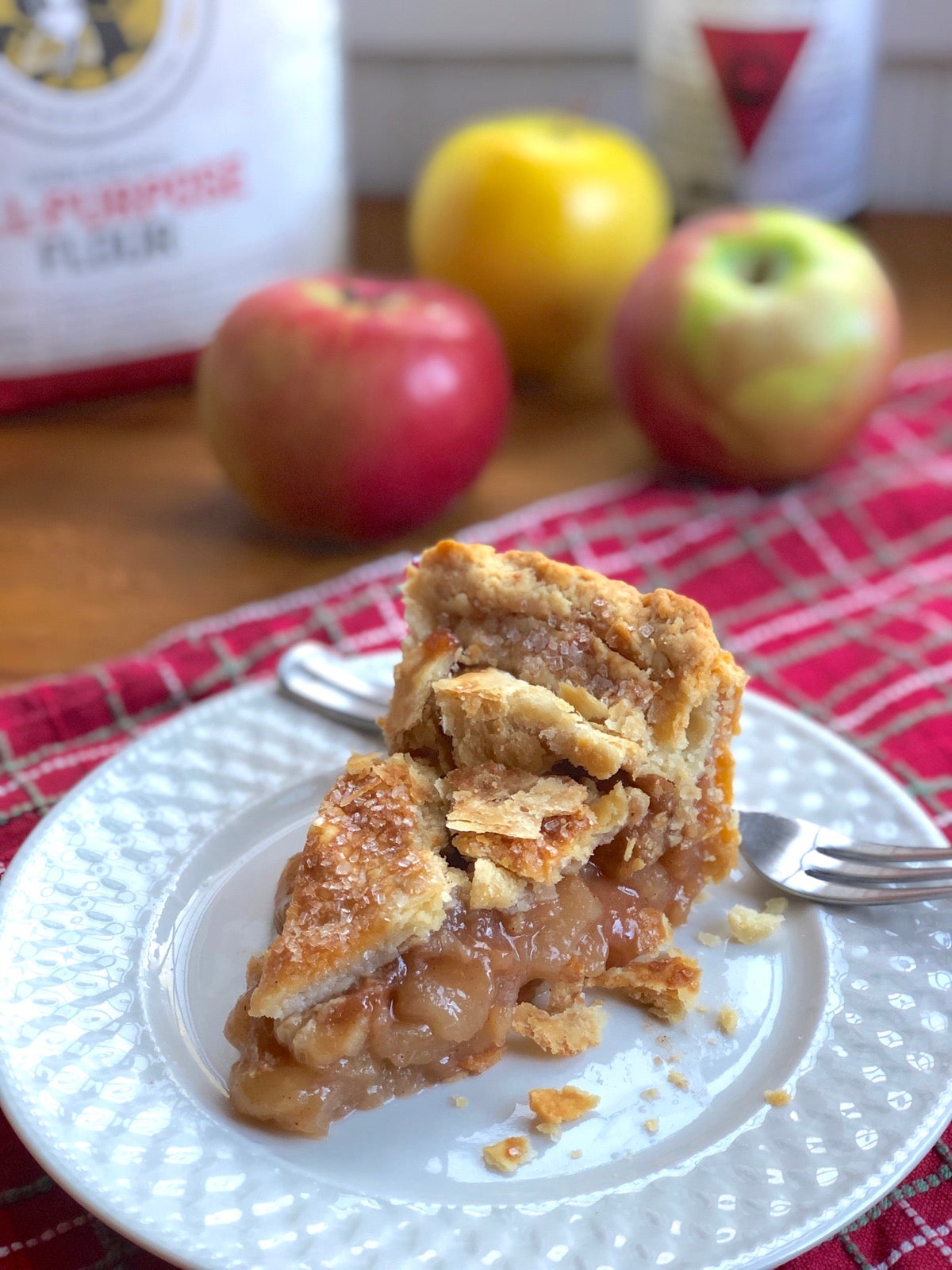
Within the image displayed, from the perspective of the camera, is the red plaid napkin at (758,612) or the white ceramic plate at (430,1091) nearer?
the white ceramic plate at (430,1091)

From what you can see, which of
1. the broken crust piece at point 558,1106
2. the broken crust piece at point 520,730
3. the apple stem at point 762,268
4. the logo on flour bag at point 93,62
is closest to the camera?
the broken crust piece at point 558,1106

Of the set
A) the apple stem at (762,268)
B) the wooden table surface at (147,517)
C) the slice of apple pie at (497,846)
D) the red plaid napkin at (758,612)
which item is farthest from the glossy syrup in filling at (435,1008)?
the apple stem at (762,268)

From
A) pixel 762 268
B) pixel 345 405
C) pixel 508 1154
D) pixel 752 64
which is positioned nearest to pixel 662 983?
pixel 508 1154

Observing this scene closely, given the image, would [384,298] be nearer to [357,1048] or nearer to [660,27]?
[660,27]

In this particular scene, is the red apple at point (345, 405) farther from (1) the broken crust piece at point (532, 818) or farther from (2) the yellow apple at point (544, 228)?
(1) the broken crust piece at point (532, 818)

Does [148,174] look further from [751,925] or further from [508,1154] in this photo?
[508,1154]

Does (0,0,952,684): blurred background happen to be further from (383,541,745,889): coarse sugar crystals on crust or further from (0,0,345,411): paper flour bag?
(383,541,745,889): coarse sugar crystals on crust

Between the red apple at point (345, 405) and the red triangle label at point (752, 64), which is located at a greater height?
the red triangle label at point (752, 64)
